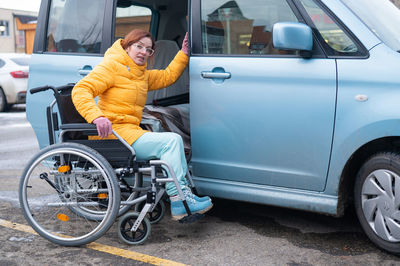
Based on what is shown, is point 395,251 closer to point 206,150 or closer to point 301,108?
point 301,108

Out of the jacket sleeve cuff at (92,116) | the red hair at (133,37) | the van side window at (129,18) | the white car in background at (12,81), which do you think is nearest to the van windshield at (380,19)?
the red hair at (133,37)

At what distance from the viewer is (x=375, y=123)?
10.4 feet

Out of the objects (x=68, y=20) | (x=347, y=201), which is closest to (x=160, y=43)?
(x=68, y=20)

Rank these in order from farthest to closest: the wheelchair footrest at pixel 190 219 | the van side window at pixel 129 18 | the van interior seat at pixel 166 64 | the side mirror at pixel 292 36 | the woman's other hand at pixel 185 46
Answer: the van interior seat at pixel 166 64 < the van side window at pixel 129 18 < the woman's other hand at pixel 185 46 < the wheelchair footrest at pixel 190 219 < the side mirror at pixel 292 36

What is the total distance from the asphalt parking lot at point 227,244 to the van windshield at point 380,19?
138 centimetres

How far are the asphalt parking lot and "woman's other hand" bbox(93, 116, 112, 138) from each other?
31.4 inches

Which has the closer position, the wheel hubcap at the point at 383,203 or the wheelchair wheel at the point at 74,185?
A: the wheel hubcap at the point at 383,203

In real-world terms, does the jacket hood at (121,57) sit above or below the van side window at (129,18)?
below

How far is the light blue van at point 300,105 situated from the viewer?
3230 millimetres

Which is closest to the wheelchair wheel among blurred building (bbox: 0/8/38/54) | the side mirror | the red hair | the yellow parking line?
the yellow parking line

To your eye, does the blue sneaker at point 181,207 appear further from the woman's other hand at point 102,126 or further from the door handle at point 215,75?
the door handle at point 215,75

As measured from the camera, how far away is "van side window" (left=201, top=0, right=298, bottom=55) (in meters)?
3.64

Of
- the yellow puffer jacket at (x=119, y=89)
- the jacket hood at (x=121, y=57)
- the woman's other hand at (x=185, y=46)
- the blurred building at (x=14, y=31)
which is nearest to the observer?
the yellow puffer jacket at (x=119, y=89)

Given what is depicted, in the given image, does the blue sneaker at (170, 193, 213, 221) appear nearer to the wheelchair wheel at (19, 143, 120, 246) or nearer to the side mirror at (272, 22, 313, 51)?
the wheelchair wheel at (19, 143, 120, 246)
